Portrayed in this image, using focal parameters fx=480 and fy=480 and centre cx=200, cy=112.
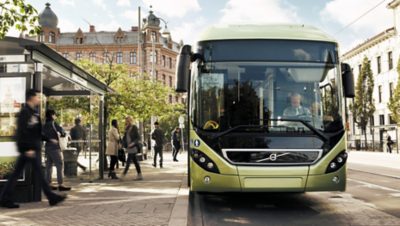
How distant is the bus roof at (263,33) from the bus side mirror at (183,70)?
51cm

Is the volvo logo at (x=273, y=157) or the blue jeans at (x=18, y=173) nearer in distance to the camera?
the volvo logo at (x=273, y=157)

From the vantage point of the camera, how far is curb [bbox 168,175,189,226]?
6.51 m

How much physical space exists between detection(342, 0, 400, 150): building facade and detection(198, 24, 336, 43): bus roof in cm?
3691

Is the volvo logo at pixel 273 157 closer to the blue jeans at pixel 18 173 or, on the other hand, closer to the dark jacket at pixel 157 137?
the blue jeans at pixel 18 173

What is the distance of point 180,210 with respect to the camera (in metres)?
7.55

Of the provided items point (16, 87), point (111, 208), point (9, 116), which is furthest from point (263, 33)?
point (9, 116)

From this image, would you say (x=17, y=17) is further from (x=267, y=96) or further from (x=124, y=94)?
(x=124, y=94)

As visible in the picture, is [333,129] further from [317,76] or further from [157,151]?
[157,151]

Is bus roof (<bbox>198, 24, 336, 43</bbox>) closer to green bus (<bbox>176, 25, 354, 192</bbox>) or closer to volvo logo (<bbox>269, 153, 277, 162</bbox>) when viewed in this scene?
green bus (<bbox>176, 25, 354, 192</bbox>)

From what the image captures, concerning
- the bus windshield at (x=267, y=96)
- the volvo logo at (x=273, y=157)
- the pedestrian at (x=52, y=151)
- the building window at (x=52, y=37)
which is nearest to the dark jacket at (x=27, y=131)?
the pedestrian at (x=52, y=151)

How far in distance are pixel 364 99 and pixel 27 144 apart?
42849mm

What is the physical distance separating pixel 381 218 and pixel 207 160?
2799mm

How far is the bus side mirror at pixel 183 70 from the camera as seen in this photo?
297 inches

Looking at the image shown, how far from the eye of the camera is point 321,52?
793 centimetres
